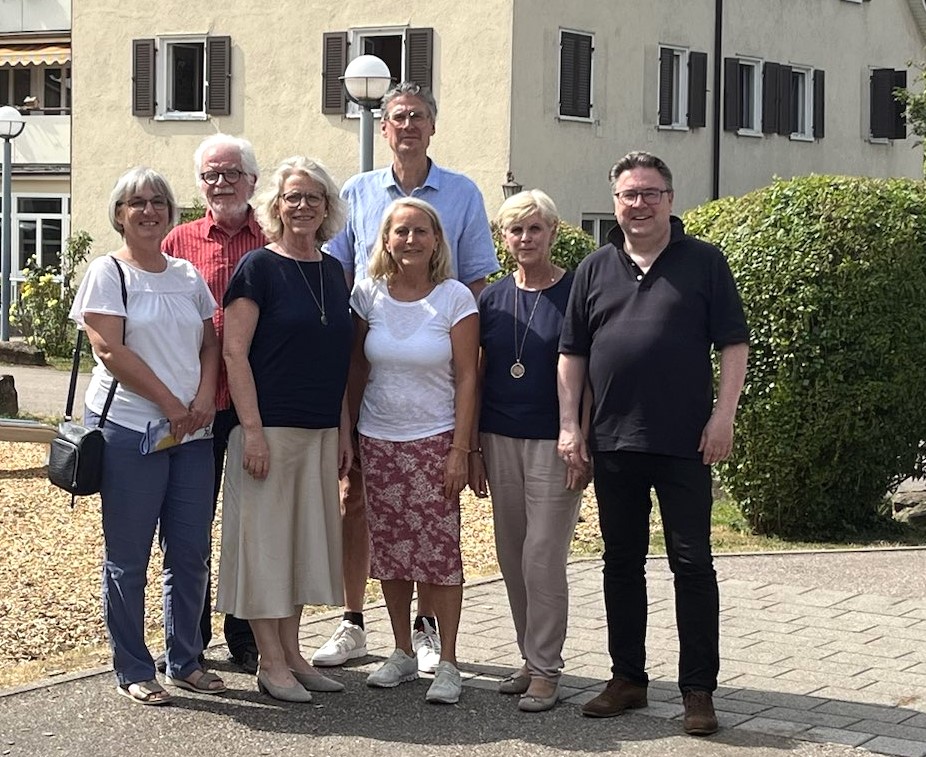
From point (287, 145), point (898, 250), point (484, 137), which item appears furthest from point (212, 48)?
point (898, 250)

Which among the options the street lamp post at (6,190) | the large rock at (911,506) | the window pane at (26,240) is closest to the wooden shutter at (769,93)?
the street lamp post at (6,190)

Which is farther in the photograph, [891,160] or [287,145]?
[891,160]

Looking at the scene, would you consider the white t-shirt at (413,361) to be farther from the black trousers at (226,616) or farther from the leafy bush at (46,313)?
the leafy bush at (46,313)

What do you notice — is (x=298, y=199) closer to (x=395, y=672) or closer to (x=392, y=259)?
(x=392, y=259)

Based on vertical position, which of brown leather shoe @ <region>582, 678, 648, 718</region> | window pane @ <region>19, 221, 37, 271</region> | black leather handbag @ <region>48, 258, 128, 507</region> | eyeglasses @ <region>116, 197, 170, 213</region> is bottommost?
brown leather shoe @ <region>582, 678, 648, 718</region>

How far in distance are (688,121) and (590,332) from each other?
81.9ft

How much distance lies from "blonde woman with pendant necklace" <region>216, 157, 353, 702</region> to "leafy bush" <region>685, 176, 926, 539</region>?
4.13 meters

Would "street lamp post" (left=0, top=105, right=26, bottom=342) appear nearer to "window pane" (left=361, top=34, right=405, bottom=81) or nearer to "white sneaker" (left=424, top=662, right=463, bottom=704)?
"window pane" (left=361, top=34, right=405, bottom=81)

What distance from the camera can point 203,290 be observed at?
6918 millimetres

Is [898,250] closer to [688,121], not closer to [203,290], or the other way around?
[203,290]

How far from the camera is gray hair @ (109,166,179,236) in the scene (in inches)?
268

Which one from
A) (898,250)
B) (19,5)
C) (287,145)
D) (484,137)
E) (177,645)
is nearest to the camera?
(177,645)

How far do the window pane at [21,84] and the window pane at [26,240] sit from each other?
317 centimetres

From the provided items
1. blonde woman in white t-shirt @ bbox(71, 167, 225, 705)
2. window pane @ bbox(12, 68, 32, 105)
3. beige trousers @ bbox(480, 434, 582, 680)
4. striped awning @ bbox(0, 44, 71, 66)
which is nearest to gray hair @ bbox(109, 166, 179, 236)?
blonde woman in white t-shirt @ bbox(71, 167, 225, 705)
